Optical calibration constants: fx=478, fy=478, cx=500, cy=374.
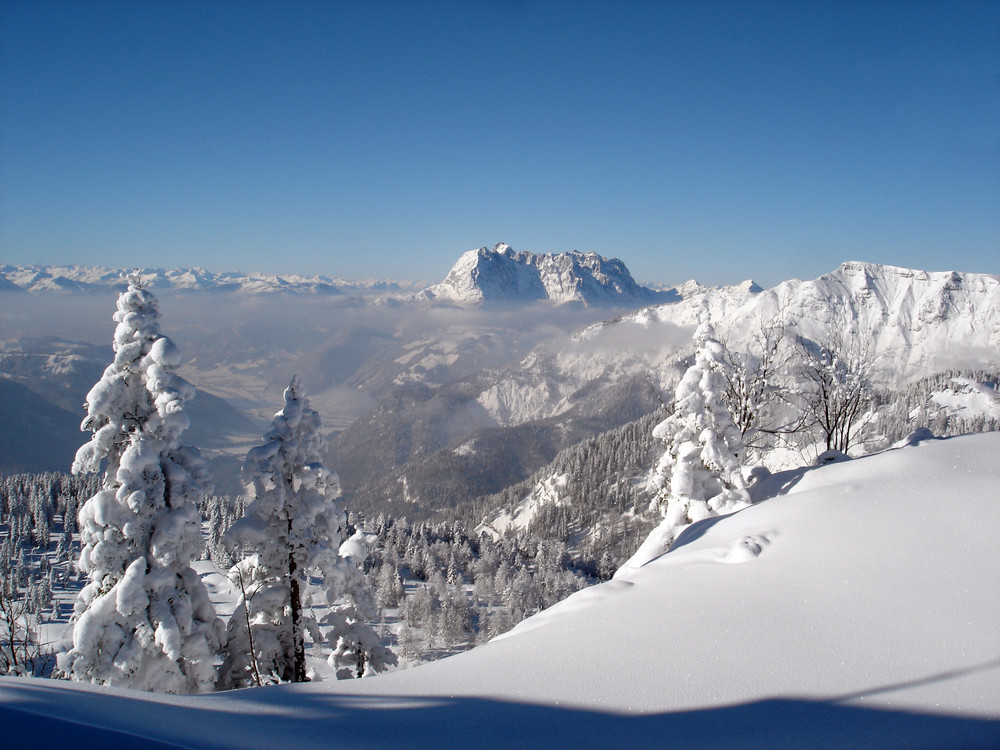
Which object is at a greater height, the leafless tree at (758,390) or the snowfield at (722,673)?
the leafless tree at (758,390)

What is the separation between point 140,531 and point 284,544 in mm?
3543

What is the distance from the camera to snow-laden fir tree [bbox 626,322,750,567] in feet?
54.1

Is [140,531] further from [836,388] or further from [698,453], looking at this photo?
[836,388]

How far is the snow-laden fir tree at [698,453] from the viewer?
1650 cm

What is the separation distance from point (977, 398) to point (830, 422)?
230 metres

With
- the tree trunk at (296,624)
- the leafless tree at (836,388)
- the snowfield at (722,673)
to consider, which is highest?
the leafless tree at (836,388)

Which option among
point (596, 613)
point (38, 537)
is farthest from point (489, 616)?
point (38, 537)

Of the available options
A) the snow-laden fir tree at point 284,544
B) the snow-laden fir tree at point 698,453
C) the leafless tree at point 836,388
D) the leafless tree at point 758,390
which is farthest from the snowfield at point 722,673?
the leafless tree at point 836,388

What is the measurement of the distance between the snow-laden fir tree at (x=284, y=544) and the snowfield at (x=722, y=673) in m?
7.79

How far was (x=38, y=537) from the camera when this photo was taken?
87812mm

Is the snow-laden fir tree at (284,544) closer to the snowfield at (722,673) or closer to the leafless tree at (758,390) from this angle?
the snowfield at (722,673)

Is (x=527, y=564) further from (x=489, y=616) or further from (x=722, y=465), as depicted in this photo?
(x=722, y=465)

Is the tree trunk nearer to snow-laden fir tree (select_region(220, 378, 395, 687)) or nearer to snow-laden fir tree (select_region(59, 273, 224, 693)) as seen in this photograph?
snow-laden fir tree (select_region(220, 378, 395, 687))

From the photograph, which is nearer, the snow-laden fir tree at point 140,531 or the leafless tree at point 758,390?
the snow-laden fir tree at point 140,531
